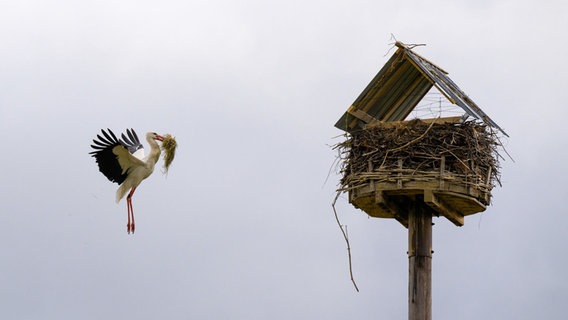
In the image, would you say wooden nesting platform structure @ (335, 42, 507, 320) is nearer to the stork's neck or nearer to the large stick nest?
the large stick nest

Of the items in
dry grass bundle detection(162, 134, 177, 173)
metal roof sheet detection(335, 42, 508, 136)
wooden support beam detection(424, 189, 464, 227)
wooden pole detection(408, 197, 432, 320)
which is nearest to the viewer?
wooden support beam detection(424, 189, 464, 227)

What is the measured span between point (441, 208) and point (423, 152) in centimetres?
64

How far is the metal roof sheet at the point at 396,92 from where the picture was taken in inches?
520

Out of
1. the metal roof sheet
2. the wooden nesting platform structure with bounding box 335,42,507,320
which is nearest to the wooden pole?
the wooden nesting platform structure with bounding box 335,42,507,320

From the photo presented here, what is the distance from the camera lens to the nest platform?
12.2 meters

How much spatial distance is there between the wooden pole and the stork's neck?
3.72 m

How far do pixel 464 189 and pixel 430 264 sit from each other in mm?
917

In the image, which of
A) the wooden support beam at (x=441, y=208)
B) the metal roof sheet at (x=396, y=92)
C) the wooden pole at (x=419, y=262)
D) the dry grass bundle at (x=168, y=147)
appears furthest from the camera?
the dry grass bundle at (x=168, y=147)

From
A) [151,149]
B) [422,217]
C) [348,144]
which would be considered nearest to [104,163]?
[151,149]

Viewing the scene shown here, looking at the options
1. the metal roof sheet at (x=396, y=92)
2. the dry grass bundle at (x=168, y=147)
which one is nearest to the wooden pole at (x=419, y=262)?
the metal roof sheet at (x=396, y=92)

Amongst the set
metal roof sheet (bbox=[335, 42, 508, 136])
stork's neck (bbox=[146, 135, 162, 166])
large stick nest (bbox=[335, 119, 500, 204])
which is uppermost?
metal roof sheet (bbox=[335, 42, 508, 136])

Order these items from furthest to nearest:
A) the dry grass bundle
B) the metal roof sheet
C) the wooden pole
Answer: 1. the dry grass bundle
2. the metal roof sheet
3. the wooden pole

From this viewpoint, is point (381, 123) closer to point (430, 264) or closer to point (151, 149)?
point (430, 264)

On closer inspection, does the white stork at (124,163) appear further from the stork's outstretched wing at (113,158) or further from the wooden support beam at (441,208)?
the wooden support beam at (441,208)
